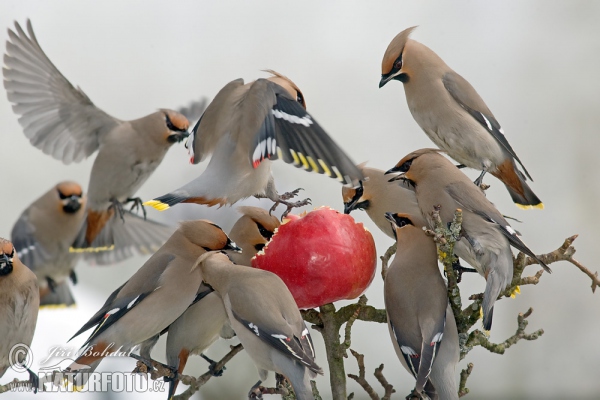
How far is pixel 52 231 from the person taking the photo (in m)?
4.79

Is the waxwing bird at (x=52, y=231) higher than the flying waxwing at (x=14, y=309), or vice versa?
the waxwing bird at (x=52, y=231)

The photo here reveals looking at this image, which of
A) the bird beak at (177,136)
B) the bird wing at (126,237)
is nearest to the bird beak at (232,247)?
the bird beak at (177,136)

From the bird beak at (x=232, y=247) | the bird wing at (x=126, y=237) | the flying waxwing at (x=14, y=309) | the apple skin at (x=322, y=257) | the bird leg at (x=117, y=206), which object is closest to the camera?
the apple skin at (x=322, y=257)

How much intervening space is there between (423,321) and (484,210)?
390 millimetres

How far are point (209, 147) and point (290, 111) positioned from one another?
0.43 m

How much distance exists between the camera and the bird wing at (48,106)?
12.9ft

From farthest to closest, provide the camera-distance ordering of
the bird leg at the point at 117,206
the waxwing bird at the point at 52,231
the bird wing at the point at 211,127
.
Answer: the waxwing bird at the point at 52,231, the bird leg at the point at 117,206, the bird wing at the point at 211,127

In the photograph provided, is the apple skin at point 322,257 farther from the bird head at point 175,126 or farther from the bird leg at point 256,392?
the bird head at point 175,126

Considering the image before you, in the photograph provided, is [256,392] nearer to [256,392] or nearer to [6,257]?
[256,392]

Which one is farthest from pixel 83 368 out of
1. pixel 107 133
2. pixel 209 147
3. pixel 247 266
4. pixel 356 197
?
pixel 107 133

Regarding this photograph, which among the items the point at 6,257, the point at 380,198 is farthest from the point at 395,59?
the point at 6,257

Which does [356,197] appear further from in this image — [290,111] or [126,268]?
[126,268]

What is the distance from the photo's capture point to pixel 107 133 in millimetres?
4156

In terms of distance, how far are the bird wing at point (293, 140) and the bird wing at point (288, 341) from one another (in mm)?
441
